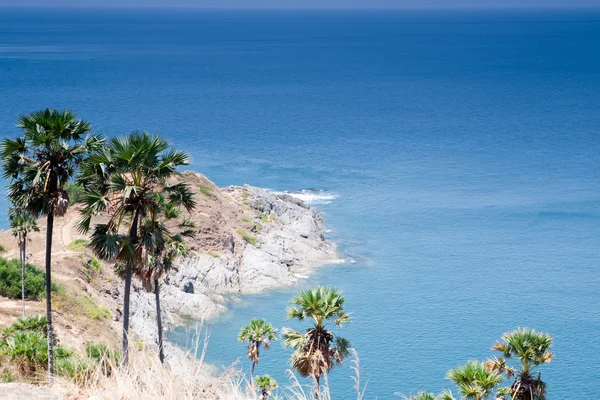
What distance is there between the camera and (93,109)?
569 ft

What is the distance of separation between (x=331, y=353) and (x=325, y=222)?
5936 centimetres

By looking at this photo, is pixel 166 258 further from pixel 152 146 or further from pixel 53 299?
pixel 53 299

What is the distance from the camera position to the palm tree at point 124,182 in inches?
1009

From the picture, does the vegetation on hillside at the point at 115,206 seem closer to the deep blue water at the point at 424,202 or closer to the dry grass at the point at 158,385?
the dry grass at the point at 158,385

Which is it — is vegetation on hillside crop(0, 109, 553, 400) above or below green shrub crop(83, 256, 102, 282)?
below

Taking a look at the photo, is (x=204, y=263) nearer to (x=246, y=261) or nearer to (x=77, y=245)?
(x=246, y=261)

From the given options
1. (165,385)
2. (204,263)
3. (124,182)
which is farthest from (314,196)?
(165,385)

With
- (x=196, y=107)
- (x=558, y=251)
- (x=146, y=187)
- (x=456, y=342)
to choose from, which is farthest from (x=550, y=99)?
(x=146, y=187)

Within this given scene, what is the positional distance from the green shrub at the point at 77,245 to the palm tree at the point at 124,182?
37.7 m

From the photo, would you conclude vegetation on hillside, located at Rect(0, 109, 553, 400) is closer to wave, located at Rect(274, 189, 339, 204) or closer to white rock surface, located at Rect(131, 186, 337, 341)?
white rock surface, located at Rect(131, 186, 337, 341)

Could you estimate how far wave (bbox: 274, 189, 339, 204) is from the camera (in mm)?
98625

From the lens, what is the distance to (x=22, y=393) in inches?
581

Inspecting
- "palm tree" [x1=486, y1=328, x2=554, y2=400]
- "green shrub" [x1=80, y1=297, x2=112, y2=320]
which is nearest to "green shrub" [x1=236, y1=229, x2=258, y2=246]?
"green shrub" [x1=80, y1=297, x2=112, y2=320]

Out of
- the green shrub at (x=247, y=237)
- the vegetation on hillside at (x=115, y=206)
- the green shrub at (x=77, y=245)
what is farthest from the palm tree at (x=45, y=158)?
the green shrub at (x=247, y=237)
